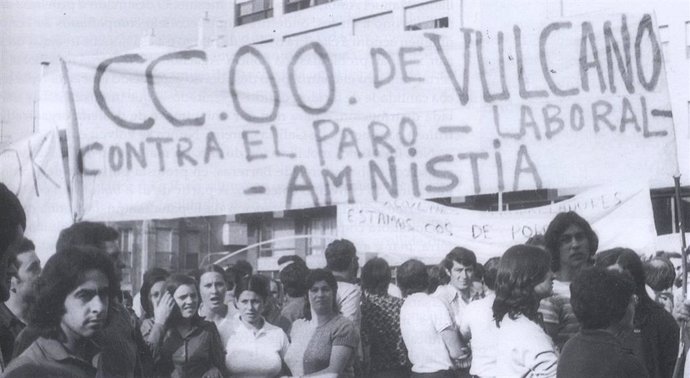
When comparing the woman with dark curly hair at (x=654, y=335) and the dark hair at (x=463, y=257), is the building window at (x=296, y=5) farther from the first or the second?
the woman with dark curly hair at (x=654, y=335)

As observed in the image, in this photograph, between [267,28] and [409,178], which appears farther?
[267,28]

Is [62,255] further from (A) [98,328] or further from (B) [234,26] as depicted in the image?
(B) [234,26]

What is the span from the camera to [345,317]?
224 inches

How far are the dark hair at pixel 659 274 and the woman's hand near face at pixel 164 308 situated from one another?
3.33 meters

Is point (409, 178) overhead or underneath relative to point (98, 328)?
overhead

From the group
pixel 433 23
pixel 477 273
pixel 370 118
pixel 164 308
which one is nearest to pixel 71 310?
pixel 164 308

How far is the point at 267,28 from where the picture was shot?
1212 inches

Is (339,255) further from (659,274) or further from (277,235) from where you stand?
(277,235)

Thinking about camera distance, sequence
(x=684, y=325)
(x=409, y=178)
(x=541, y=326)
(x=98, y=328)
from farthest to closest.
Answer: (x=409, y=178) < (x=684, y=325) < (x=541, y=326) < (x=98, y=328)

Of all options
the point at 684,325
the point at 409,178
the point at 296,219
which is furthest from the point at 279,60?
the point at 296,219

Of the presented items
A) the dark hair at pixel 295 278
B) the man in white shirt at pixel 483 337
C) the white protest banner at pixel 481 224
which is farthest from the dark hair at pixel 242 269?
the man in white shirt at pixel 483 337

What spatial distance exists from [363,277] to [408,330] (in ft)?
1.84

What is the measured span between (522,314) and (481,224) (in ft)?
19.2

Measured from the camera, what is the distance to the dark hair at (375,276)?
6.31 meters
